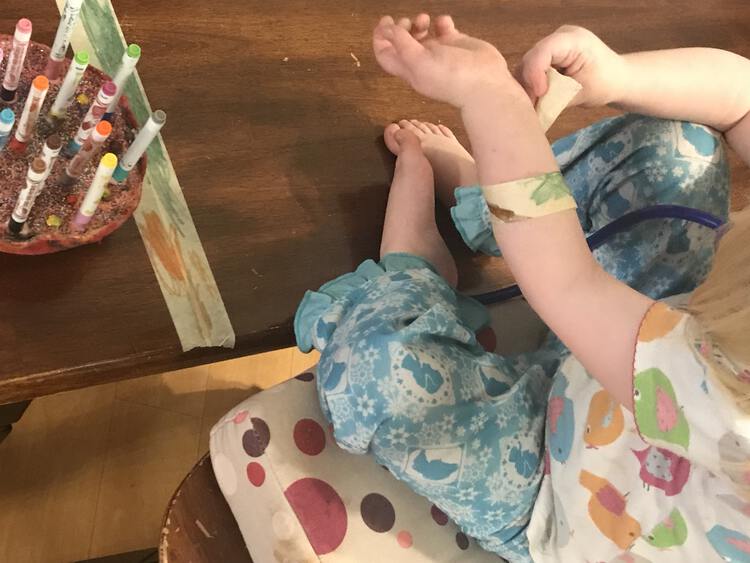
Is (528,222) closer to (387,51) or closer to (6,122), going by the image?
(387,51)

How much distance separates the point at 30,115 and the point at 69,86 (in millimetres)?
35

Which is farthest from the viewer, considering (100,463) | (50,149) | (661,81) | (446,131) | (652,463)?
(100,463)

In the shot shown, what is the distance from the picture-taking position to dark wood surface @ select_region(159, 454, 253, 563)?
628mm

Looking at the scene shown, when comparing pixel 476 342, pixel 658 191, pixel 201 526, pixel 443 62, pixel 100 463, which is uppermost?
pixel 443 62

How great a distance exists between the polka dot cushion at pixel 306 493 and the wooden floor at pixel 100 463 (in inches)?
23.1

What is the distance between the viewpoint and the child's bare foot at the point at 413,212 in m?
0.74

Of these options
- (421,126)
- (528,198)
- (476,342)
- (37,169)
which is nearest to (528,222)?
(528,198)

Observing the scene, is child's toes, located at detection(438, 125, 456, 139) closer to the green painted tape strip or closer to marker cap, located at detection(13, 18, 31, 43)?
the green painted tape strip

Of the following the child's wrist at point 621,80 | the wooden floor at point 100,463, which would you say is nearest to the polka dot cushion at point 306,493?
the child's wrist at point 621,80

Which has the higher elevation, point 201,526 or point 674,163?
point 674,163

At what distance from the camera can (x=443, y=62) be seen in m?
0.65

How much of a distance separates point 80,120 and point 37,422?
2.30 ft

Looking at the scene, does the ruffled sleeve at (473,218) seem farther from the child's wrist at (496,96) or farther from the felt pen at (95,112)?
the felt pen at (95,112)

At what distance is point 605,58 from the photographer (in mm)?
697
